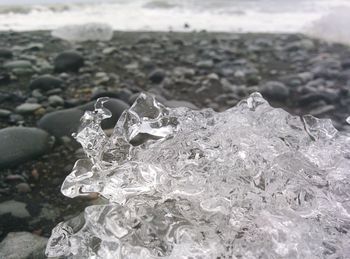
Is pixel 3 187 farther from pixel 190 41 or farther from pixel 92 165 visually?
pixel 190 41

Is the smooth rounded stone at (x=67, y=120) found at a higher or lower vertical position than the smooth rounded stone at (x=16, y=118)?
higher

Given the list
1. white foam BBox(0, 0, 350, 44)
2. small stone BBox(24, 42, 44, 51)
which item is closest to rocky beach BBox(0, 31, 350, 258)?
small stone BBox(24, 42, 44, 51)

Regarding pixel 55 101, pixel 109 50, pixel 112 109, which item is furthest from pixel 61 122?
pixel 109 50

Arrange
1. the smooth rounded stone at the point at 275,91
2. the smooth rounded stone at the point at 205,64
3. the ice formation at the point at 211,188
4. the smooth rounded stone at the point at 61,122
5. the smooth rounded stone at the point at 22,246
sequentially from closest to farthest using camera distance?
the ice formation at the point at 211,188 → the smooth rounded stone at the point at 22,246 → the smooth rounded stone at the point at 61,122 → the smooth rounded stone at the point at 275,91 → the smooth rounded stone at the point at 205,64

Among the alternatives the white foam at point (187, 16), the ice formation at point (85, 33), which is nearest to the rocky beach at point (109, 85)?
the ice formation at point (85, 33)

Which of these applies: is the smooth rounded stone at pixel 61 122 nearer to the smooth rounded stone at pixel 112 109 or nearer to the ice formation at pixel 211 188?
the smooth rounded stone at pixel 112 109

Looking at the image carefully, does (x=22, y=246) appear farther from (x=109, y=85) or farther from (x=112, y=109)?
(x=109, y=85)

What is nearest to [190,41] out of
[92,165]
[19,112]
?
[19,112]

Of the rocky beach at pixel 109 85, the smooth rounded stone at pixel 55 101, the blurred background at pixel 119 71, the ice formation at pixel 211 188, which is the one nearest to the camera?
the ice formation at pixel 211 188
